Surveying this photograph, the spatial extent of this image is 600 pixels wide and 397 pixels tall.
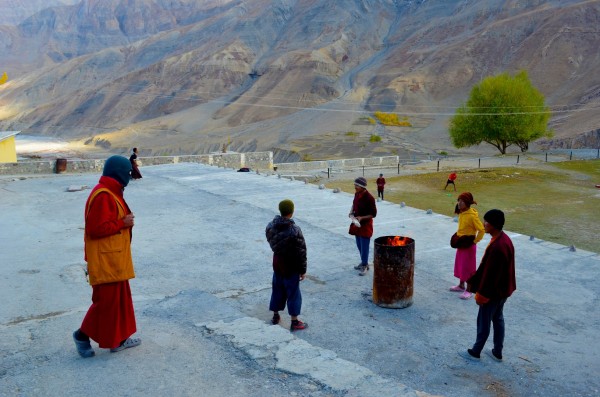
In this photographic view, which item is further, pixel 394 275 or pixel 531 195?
pixel 531 195

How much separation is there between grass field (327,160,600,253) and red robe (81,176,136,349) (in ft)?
47.1

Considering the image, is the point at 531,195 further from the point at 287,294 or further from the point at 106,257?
the point at 106,257

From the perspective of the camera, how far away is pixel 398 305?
6348 millimetres

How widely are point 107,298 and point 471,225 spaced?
4.33m

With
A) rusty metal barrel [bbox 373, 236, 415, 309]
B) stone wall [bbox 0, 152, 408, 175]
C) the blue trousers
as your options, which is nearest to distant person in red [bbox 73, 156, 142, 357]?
rusty metal barrel [bbox 373, 236, 415, 309]

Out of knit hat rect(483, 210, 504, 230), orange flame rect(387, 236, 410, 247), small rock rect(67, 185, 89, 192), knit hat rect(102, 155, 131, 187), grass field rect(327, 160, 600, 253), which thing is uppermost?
knit hat rect(102, 155, 131, 187)

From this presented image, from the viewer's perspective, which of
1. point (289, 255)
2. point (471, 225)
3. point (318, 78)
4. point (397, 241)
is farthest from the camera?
point (318, 78)

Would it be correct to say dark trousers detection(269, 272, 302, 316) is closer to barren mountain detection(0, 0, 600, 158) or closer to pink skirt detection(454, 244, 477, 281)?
pink skirt detection(454, 244, 477, 281)

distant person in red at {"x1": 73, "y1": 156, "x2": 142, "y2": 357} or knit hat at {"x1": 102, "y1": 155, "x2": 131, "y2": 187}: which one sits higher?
knit hat at {"x1": 102, "y1": 155, "x2": 131, "y2": 187}

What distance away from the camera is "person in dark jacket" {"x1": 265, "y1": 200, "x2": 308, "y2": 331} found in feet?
18.1

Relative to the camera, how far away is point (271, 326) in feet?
17.5

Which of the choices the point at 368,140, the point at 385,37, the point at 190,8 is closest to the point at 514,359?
the point at 368,140

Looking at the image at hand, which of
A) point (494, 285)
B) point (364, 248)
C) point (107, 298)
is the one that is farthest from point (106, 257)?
point (364, 248)

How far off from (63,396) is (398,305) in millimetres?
3748
